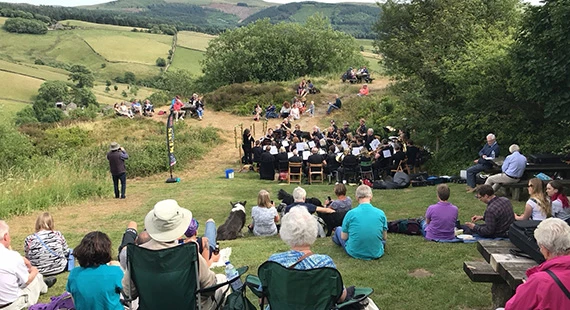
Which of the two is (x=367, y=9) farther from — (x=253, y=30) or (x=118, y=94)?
(x=253, y=30)

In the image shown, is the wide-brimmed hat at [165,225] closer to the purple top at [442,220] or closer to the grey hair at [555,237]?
the grey hair at [555,237]

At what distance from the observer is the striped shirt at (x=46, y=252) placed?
6859mm

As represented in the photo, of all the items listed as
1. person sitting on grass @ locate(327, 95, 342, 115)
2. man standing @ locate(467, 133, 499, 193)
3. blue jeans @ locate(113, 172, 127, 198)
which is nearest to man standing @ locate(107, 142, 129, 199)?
blue jeans @ locate(113, 172, 127, 198)

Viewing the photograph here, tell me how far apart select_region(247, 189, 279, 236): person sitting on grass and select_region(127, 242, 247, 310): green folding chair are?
447cm

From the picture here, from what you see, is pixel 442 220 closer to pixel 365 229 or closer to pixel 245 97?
pixel 365 229

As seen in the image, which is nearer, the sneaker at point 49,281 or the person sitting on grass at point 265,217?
the sneaker at point 49,281

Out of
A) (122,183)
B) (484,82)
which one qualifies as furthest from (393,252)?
(122,183)

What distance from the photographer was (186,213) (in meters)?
4.81

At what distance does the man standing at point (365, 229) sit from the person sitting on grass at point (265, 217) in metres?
2.15

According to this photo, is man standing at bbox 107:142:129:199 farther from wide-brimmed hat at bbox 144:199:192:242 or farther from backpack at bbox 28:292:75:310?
wide-brimmed hat at bbox 144:199:192:242

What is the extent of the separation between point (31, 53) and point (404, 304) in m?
106

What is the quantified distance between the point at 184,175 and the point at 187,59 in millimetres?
81584

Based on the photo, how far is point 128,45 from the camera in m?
105

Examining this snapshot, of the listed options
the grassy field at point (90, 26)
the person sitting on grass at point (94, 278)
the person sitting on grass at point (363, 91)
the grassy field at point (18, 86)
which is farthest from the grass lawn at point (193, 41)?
the person sitting on grass at point (94, 278)
